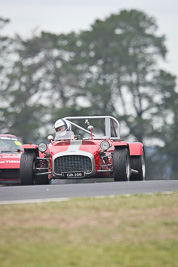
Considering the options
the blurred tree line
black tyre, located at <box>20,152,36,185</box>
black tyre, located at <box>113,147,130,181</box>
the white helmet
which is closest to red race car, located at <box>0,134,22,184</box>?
the white helmet

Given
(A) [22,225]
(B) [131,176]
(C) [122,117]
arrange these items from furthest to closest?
(C) [122,117] → (B) [131,176] → (A) [22,225]

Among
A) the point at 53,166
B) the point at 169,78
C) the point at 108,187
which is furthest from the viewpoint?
the point at 169,78

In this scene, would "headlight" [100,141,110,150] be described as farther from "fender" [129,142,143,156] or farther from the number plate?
"fender" [129,142,143,156]

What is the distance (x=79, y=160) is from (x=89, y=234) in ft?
32.7

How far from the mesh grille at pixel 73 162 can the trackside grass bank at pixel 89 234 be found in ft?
24.1

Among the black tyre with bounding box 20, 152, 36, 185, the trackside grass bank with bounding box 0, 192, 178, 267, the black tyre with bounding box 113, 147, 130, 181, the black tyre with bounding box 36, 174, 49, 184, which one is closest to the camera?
the trackside grass bank with bounding box 0, 192, 178, 267

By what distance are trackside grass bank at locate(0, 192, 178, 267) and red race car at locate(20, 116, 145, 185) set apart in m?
7.34

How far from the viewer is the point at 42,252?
7465mm

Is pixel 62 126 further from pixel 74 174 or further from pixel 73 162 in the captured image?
pixel 74 174

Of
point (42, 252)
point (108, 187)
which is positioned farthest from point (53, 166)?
point (42, 252)

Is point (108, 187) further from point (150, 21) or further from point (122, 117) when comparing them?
point (150, 21)

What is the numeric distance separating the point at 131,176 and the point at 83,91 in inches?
1499

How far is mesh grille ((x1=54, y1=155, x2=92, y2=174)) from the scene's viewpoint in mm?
18172

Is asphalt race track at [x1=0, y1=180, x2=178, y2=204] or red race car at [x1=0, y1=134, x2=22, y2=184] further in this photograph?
red race car at [x1=0, y1=134, x2=22, y2=184]
